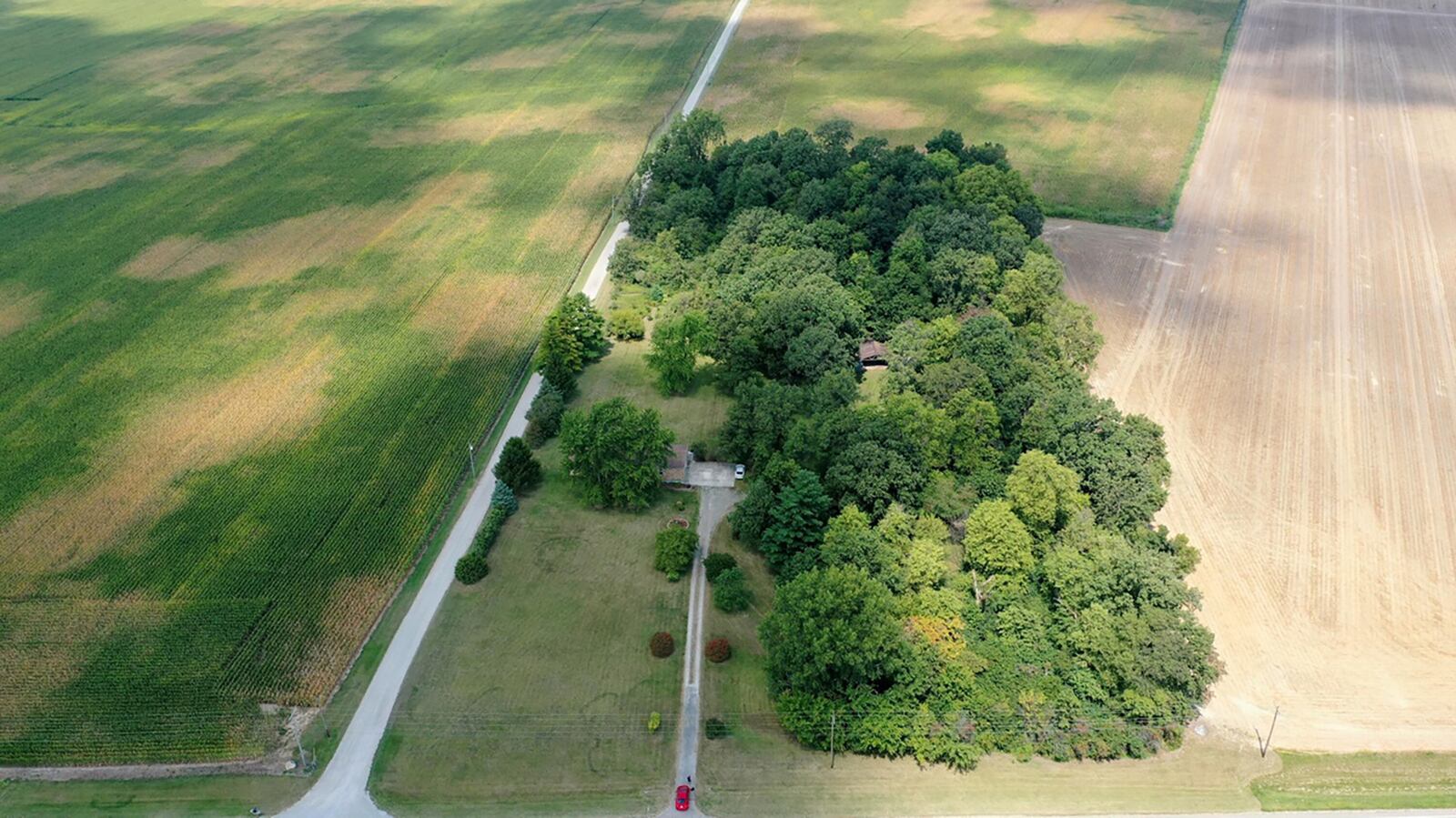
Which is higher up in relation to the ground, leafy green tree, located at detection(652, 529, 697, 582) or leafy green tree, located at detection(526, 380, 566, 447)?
leafy green tree, located at detection(526, 380, 566, 447)

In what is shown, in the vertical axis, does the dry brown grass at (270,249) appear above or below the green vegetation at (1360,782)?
above

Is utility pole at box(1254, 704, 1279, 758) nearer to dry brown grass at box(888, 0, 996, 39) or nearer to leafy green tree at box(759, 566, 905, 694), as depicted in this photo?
leafy green tree at box(759, 566, 905, 694)

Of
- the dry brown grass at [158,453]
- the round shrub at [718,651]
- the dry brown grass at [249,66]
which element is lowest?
the round shrub at [718,651]

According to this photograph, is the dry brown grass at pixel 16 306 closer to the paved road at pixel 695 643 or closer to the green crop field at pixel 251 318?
the green crop field at pixel 251 318

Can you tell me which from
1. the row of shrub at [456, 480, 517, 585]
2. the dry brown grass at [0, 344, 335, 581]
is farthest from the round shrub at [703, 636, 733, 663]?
the dry brown grass at [0, 344, 335, 581]

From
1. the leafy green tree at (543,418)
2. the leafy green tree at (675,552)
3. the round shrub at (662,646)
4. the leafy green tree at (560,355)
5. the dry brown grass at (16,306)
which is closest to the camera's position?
the round shrub at (662,646)

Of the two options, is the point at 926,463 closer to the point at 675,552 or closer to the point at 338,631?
the point at 675,552

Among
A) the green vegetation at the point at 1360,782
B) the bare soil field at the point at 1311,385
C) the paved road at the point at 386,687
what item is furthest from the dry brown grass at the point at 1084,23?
the green vegetation at the point at 1360,782
